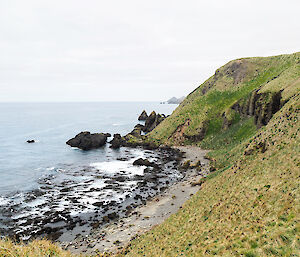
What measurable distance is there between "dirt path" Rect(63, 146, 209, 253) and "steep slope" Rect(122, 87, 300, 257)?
127 inches

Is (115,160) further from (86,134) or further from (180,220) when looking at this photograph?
(180,220)

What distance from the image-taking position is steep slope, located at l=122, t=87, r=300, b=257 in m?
14.9

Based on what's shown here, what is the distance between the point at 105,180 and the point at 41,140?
240 feet

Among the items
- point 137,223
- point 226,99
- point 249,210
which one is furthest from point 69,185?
point 226,99

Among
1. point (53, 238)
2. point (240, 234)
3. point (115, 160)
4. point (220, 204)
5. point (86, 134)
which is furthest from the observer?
point (86, 134)

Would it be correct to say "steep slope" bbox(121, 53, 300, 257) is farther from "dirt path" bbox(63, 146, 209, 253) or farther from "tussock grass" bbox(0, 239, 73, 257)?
"tussock grass" bbox(0, 239, 73, 257)

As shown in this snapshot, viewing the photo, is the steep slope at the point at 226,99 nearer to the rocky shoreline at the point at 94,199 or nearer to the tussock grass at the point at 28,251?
the rocky shoreline at the point at 94,199

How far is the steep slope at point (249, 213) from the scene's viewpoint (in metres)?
14.9

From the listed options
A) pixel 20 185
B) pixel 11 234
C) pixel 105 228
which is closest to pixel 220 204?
pixel 105 228

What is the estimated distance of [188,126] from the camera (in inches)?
3428

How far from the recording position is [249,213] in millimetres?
19641

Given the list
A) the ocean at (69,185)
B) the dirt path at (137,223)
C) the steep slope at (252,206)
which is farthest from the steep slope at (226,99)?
the dirt path at (137,223)

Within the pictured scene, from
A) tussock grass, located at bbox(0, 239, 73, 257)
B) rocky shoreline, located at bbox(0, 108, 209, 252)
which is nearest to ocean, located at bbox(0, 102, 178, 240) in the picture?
rocky shoreline, located at bbox(0, 108, 209, 252)

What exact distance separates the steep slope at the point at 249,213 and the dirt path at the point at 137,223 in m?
3.22
